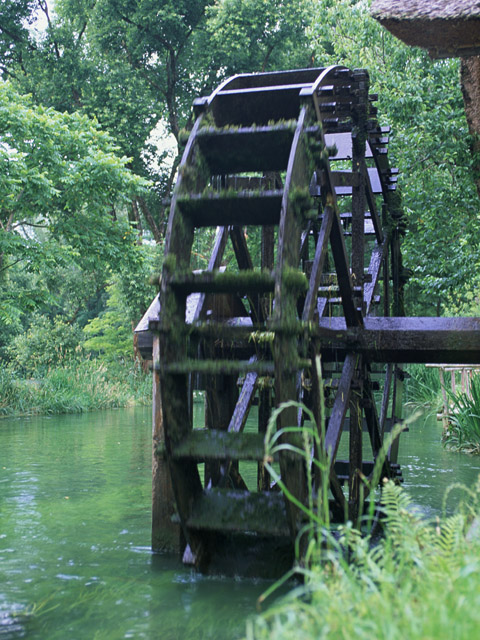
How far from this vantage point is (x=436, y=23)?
15.7 feet

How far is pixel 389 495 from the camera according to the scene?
305cm

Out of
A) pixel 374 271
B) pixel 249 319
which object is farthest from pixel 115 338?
pixel 249 319

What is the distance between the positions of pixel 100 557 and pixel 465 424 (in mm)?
6896

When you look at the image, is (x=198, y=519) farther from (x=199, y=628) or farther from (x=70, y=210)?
(x=70, y=210)

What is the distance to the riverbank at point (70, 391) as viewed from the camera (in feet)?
52.7

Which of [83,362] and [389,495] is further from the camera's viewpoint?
[83,362]

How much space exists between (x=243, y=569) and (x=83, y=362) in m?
15.7

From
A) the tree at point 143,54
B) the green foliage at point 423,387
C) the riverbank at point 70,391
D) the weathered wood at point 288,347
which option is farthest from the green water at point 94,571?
the tree at point 143,54

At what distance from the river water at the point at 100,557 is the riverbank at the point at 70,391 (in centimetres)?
538

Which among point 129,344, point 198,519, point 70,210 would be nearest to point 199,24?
point 70,210

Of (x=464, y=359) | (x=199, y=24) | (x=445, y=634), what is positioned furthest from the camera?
(x=199, y=24)

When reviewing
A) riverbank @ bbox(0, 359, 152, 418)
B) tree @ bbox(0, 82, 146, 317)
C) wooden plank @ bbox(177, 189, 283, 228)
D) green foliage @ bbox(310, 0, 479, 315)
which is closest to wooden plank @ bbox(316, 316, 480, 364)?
wooden plank @ bbox(177, 189, 283, 228)

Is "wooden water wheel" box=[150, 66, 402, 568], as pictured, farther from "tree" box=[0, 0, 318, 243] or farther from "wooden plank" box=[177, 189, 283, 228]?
"tree" box=[0, 0, 318, 243]

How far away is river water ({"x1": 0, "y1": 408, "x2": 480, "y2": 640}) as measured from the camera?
153 inches
